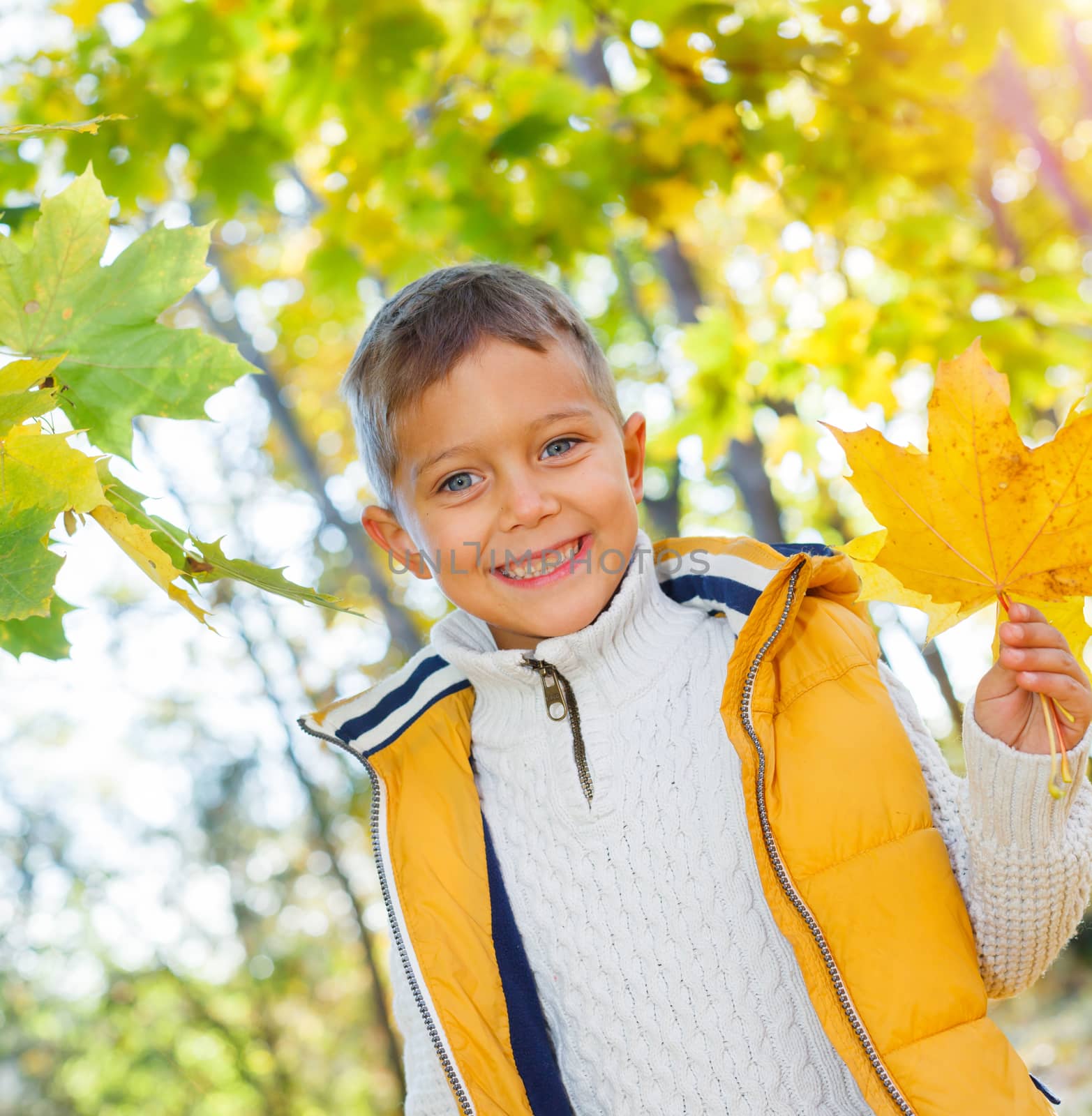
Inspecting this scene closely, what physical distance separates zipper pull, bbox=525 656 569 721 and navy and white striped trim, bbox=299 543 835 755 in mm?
256

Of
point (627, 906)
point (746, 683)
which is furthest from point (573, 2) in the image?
point (627, 906)

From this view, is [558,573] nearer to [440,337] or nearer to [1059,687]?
[440,337]

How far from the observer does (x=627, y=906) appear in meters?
1.61

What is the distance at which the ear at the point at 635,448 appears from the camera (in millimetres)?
1978

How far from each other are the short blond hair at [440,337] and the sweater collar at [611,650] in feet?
1.12

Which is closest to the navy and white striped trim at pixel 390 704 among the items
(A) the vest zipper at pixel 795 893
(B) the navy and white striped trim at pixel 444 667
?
(B) the navy and white striped trim at pixel 444 667

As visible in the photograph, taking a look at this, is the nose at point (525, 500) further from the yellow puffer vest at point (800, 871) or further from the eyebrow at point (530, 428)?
the yellow puffer vest at point (800, 871)

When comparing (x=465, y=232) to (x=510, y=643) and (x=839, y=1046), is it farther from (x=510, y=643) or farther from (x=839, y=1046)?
(x=839, y=1046)

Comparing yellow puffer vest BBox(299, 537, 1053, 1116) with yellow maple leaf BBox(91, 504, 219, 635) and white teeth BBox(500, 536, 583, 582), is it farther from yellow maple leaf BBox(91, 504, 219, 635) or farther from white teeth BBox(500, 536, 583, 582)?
Result: yellow maple leaf BBox(91, 504, 219, 635)

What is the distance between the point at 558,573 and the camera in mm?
1736

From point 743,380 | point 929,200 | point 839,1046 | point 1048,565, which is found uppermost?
point 929,200

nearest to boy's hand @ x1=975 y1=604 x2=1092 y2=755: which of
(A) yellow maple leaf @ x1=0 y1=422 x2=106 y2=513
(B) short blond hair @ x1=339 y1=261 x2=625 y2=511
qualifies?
(B) short blond hair @ x1=339 y1=261 x2=625 y2=511

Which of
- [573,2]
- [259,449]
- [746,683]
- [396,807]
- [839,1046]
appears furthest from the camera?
[259,449]

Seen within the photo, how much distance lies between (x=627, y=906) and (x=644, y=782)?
0.20 meters
